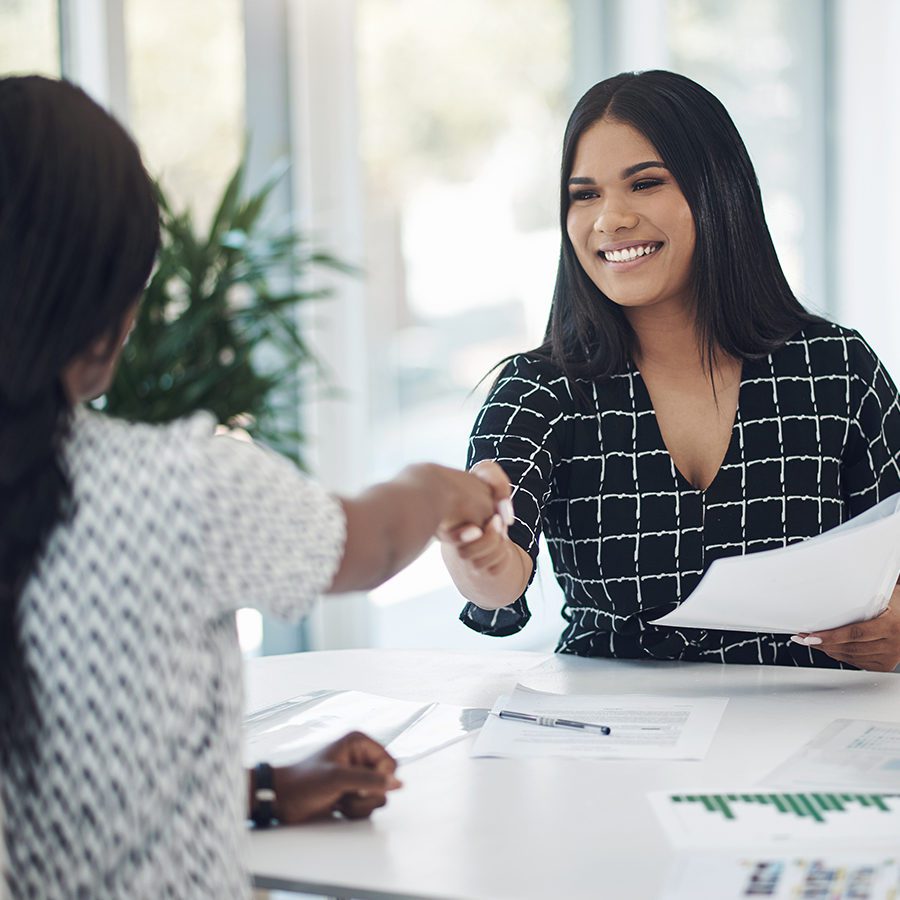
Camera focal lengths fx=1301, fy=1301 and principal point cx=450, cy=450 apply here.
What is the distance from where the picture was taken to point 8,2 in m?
2.92

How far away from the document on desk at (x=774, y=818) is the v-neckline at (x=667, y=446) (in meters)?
0.66

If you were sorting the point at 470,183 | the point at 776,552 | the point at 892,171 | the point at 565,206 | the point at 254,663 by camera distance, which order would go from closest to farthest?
the point at 776,552, the point at 254,663, the point at 565,206, the point at 470,183, the point at 892,171

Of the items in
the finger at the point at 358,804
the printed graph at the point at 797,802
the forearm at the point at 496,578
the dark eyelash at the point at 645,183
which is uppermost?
the dark eyelash at the point at 645,183

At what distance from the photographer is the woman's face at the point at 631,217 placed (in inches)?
76.0

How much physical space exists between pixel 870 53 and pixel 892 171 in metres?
0.58

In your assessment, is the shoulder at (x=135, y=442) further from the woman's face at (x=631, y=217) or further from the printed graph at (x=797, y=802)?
the woman's face at (x=631, y=217)

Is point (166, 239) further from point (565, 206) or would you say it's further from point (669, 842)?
point (669, 842)

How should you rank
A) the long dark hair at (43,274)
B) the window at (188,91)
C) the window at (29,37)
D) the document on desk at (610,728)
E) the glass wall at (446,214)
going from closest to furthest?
the long dark hair at (43,274) → the document on desk at (610,728) → the window at (29,37) → the window at (188,91) → the glass wall at (446,214)

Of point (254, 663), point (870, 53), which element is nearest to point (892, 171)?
point (870, 53)

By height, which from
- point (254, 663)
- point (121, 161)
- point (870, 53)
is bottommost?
point (254, 663)

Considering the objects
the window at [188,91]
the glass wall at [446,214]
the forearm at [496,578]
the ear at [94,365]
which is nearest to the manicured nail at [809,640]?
the forearm at [496,578]

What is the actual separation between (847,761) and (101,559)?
32.7 inches

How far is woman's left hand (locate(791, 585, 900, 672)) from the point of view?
1.71 m

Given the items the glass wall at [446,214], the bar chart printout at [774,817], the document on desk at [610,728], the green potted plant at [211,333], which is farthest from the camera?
the glass wall at [446,214]
